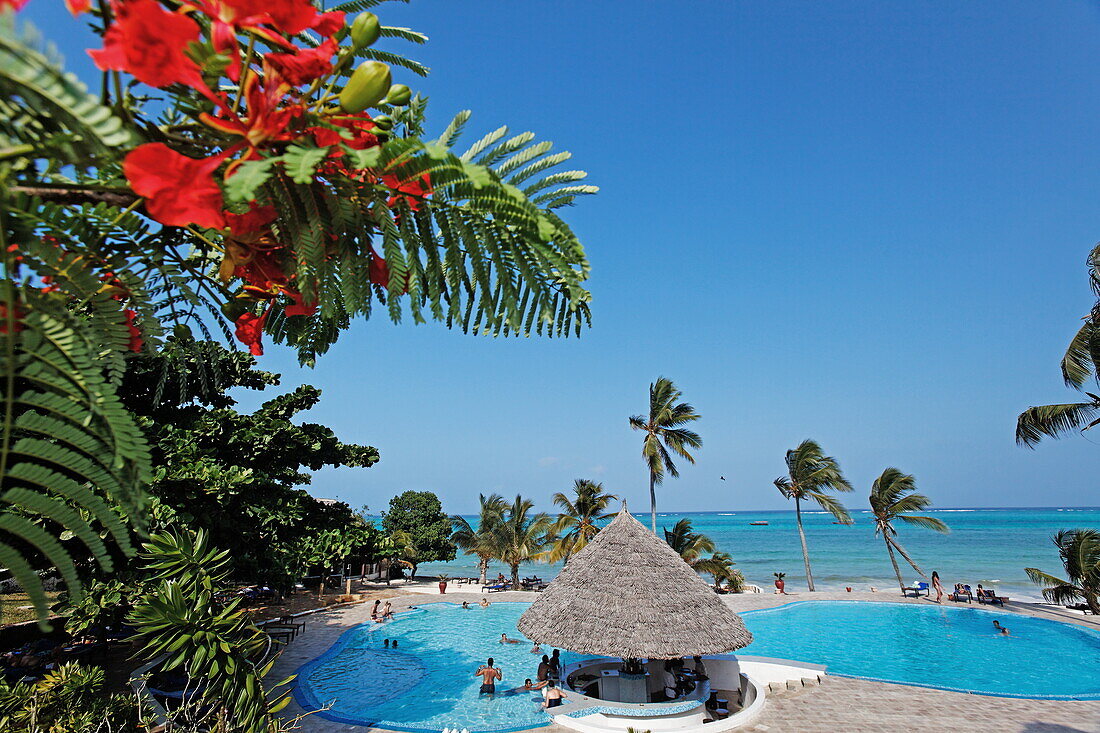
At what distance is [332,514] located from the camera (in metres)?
15.5

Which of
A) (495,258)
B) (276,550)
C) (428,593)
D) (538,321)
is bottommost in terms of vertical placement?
(428,593)

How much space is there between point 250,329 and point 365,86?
39.6 inches

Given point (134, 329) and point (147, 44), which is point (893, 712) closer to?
point (134, 329)

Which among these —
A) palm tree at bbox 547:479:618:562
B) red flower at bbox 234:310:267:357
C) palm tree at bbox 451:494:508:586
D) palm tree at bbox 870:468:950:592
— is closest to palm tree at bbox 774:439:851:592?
palm tree at bbox 870:468:950:592

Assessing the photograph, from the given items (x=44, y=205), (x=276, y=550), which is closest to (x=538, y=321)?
(x=44, y=205)

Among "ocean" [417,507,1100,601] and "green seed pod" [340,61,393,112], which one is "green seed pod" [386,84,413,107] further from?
"ocean" [417,507,1100,601]

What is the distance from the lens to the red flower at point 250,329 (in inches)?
73.3

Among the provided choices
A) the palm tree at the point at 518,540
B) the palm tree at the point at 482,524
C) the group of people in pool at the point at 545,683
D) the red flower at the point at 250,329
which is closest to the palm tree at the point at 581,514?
the palm tree at the point at 518,540

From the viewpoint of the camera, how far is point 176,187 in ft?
3.55

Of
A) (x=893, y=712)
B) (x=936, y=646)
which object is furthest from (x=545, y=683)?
(x=936, y=646)

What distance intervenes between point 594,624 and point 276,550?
7557 mm

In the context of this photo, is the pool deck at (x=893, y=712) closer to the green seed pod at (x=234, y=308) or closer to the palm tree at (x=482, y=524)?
the green seed pod at (x=234, y=308)

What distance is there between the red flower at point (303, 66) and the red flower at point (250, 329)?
0.88 meters

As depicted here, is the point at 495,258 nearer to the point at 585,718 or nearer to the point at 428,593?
the point at 585,718
